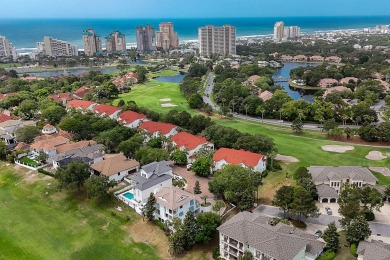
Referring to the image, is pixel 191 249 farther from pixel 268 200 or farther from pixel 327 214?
pixel 327 214

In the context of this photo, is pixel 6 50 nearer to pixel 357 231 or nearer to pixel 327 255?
pixel 327 255

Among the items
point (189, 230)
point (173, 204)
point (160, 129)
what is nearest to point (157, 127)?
point (160, 129)

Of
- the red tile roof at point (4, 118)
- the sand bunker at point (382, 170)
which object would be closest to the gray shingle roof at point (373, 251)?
the sand bunker at point (382, 170)

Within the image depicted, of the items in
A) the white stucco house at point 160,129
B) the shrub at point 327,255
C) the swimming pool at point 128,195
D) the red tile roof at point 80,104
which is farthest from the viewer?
the red tile roof at point 80,104

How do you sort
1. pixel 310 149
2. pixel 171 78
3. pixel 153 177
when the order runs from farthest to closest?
pixel 171 78 < pixel 310 149 < pixel 153 177

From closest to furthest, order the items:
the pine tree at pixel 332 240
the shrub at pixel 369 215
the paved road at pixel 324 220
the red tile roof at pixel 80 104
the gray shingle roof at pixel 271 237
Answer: the gray shingle roof at pixel 271 237
the pine tree at pixel 332 240
the paved road at pixel 324 220
the shrub at pixel 369 215
the red tile roof at pixel 80 104

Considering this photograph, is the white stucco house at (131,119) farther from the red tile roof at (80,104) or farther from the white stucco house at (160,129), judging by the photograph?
the red tile roof at (80,104)

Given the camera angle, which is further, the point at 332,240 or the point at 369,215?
the point at 369,215
